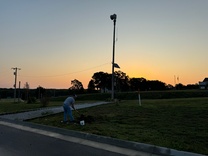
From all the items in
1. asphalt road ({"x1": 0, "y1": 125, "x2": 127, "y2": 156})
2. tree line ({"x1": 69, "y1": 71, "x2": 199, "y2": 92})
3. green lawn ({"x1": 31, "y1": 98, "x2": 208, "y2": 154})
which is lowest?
asphalt road ({"x1": 0, "y1": 125, "x2": 127, "y2": 156})

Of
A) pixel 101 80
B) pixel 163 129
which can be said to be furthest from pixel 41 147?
pixel 101 80

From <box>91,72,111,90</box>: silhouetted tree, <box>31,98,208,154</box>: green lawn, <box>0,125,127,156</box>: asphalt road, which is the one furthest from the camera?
<box>91,72,111,90</box>: silhouetted tree

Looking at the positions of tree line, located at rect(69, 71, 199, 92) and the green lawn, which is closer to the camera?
the green lawn

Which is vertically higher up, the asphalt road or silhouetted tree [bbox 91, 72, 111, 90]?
silhouetted tree [bbox 91, 72, 111, 90]

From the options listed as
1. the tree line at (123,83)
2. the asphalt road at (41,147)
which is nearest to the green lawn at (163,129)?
the asphalt road at (41,147)

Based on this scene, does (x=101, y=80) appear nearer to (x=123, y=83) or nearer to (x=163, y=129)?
(x=123, y=83)

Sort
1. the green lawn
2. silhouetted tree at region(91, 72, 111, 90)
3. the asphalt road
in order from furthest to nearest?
silhouetted tree at region(91, 72, 111, 90) → the green lawn → the asphalt road

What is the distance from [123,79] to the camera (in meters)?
130

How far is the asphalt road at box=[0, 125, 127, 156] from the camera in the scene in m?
8.30

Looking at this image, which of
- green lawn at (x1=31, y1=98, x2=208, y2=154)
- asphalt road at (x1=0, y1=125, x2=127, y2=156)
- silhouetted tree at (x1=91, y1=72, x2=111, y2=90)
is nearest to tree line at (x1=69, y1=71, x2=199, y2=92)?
silhouetted tree at (x1=91, y1=72, x2=111, y2=90)

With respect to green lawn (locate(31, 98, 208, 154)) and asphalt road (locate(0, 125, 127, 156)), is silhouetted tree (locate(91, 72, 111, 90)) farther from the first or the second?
asphalt road (locate(0, 125, 127, 156))

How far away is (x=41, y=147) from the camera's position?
9.20m

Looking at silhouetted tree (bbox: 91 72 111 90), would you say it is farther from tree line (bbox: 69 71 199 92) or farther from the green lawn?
the green lawn

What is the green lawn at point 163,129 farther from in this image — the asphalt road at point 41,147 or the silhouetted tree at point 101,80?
the silhouetted tree at point 101,80
